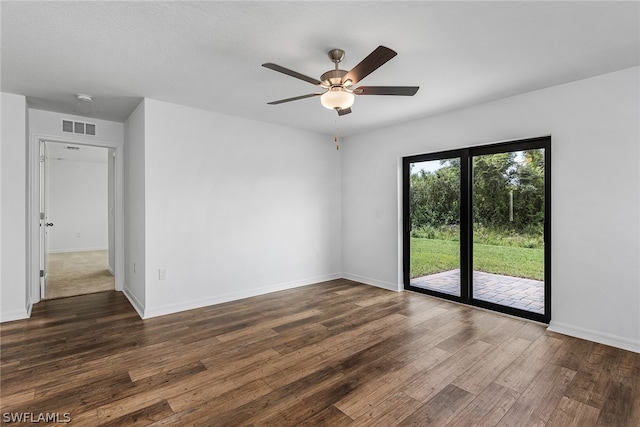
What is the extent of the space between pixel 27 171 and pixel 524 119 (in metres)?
5.84

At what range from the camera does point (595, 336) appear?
9.69 ft

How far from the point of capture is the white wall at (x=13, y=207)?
11.2 feet

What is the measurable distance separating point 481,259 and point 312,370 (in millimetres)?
2689

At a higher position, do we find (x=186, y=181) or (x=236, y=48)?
(x=236, y=48)

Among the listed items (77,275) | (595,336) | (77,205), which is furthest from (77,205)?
(595,336)

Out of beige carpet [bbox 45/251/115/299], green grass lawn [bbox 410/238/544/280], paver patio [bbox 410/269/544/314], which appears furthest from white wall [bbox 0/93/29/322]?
paver patio [bbox 410/269/544/314]

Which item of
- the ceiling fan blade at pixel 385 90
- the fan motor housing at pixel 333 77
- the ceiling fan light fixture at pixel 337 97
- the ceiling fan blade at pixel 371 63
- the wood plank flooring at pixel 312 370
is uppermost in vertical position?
the fan motor housing at pixel 333 77

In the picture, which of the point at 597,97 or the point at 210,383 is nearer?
the point at 210,383

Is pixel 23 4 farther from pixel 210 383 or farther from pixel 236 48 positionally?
pixel 210 383

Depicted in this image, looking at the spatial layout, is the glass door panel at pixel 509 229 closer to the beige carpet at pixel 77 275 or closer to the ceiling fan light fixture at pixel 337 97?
the ceiling fan light fixture at pixel 337 97

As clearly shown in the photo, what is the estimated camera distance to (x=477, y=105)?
3.80 meters

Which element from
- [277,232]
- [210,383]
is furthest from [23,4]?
[277,232]

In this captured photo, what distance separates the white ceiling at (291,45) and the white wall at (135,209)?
521mm

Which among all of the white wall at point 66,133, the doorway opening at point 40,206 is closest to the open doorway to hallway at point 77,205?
the doorway opening at point 40,206
